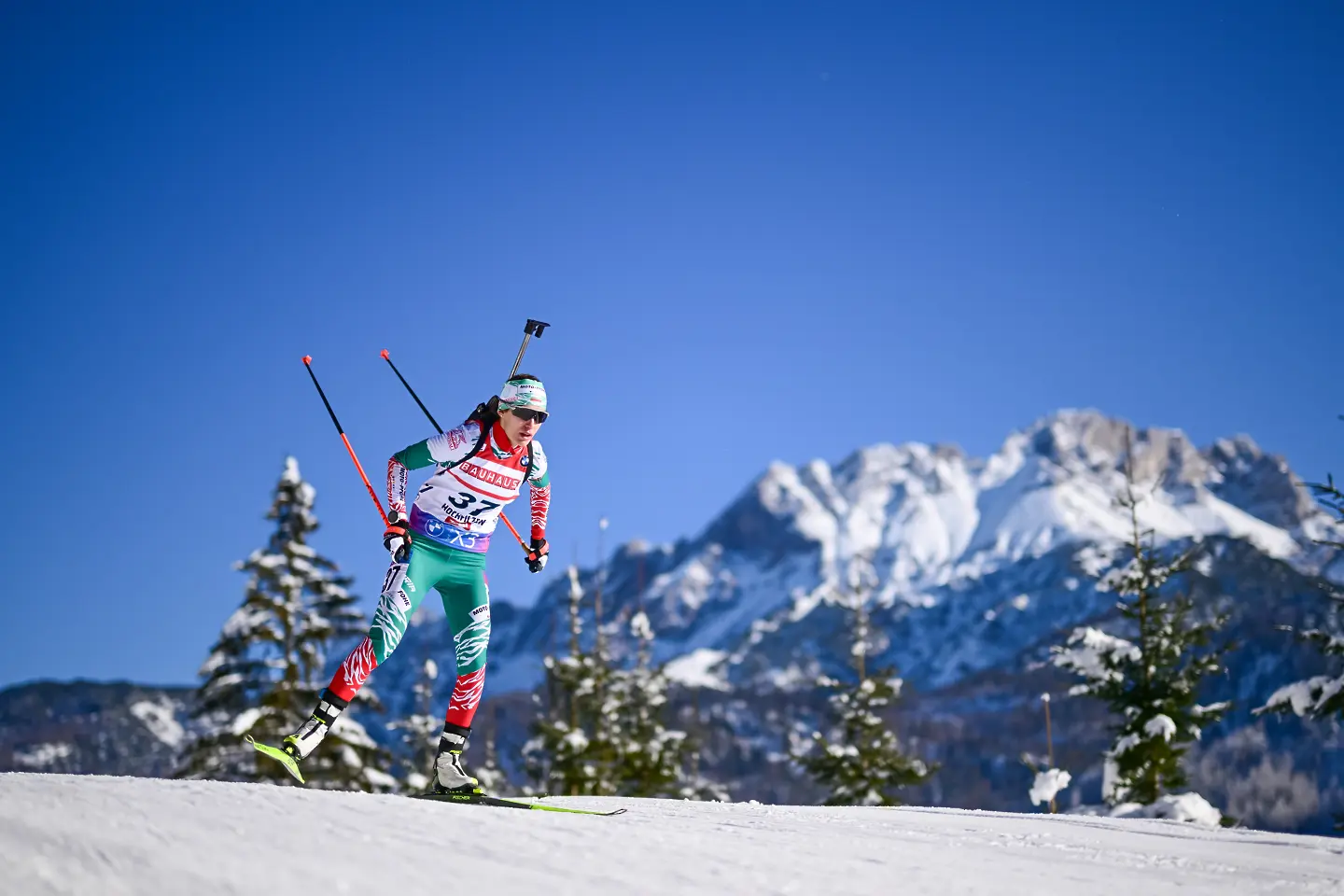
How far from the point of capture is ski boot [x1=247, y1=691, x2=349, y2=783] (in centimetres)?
743

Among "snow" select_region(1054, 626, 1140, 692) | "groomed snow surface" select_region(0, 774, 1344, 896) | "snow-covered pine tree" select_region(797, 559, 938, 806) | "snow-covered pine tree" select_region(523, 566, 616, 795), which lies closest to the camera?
"groomed snow surface" select_region(0, 774, 1344, 896)

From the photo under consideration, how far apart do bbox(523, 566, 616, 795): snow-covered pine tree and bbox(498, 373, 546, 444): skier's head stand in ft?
74.2

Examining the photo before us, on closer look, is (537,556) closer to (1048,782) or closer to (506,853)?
(506,853)

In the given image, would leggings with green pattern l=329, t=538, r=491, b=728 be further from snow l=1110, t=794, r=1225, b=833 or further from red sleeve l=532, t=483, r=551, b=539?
snow l=1110, t=794, r=1225, b=833

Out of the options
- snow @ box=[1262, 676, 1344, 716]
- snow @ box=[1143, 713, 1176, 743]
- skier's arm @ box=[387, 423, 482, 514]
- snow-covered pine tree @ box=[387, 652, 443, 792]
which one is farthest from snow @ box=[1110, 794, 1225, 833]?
snow-covered pine tree @ box=[387, 652, 443, 792]

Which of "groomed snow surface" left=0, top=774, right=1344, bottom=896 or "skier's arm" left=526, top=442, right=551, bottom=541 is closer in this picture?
"groomed snow surface" left=0, top=774, right=1344, bottom=896

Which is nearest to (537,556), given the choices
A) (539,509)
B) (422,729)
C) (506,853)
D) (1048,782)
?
(539,509)

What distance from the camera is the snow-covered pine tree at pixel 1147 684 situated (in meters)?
20.3

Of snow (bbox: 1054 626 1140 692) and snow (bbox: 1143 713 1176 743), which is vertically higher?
snow (bbox: 1054 626 1140 692)

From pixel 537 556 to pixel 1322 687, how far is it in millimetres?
12218

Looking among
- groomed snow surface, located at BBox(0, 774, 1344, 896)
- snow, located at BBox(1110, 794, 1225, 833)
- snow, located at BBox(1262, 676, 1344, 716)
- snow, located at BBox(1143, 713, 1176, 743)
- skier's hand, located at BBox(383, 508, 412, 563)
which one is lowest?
snow, located at BBox(1110, 794, 1225, 833)

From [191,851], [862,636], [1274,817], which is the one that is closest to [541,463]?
[191,851]

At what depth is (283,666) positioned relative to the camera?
936 inches

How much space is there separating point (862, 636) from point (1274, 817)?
188609mm
